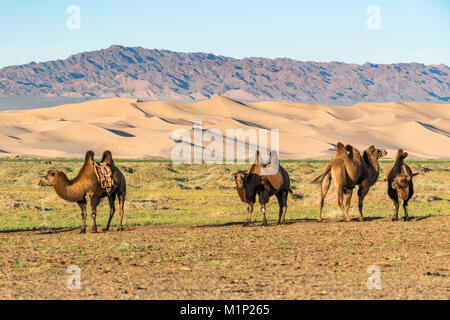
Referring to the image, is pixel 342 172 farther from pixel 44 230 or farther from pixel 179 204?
pixel 179 204

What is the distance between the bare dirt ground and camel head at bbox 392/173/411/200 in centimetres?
90

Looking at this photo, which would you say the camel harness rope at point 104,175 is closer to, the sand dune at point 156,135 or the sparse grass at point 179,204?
the sparse grass at point 179,204

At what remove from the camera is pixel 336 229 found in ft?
65.8

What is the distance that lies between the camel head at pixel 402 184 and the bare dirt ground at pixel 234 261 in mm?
899

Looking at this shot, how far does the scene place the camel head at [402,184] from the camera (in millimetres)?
21703

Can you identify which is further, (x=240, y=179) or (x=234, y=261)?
(x=240, y=179)

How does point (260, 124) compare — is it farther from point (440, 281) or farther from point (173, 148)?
point (440, 281)

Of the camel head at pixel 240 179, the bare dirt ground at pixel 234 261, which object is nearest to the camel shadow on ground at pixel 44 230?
the bare dirt ground at pixel 234 261

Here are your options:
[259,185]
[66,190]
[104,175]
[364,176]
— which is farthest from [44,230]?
[364,176]

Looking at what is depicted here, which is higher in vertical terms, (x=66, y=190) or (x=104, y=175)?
(x=104, y=175)

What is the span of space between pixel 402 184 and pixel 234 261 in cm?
883

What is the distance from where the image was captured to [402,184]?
2167cm

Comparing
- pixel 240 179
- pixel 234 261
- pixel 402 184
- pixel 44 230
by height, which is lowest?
pixel 44 230

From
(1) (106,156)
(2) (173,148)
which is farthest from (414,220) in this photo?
(2) (173,148)
